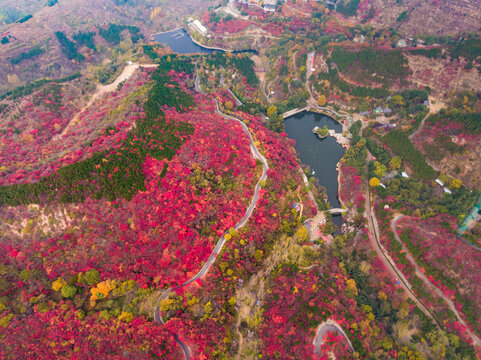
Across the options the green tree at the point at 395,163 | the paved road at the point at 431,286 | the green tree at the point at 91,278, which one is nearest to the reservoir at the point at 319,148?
the paved road at the point at 431,286

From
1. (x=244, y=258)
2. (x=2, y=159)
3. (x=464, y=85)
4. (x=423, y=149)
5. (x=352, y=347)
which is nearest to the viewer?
(x=352, y=347)

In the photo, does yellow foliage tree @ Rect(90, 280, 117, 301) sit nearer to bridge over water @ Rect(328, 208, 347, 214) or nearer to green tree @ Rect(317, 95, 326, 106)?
bridge over water @ Rect(328, 208, 347, 214)

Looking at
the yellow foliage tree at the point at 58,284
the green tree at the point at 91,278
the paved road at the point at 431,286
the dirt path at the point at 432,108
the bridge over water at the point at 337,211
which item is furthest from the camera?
the dirt path at the point at 432,108

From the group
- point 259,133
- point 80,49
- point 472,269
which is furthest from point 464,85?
point 80,49

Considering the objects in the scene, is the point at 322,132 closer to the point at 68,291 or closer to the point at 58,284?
the point at 68,291

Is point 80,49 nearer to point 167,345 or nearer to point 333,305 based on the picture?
point 167,345

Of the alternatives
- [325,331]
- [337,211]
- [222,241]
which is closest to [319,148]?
[337,211]

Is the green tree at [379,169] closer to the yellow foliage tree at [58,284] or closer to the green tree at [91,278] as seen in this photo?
the green tree at [91,278]
